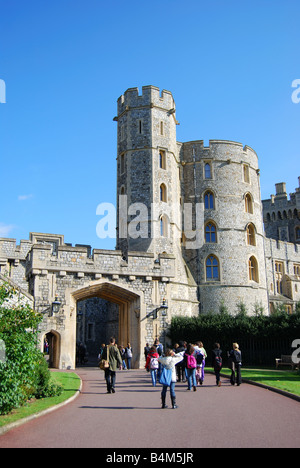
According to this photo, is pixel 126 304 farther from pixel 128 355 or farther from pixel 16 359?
pixel 16 359

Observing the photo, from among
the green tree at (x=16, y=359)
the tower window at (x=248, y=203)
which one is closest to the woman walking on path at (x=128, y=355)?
the green tree at (x=16, y=359)

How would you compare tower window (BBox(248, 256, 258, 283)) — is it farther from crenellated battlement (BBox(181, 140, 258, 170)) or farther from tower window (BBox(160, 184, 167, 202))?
tower window (BBox(160, 184, 167, 202))

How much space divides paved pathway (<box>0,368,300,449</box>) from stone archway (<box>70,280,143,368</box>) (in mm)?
10123

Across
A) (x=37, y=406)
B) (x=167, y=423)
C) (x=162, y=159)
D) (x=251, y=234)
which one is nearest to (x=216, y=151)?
(x=162, y=159)

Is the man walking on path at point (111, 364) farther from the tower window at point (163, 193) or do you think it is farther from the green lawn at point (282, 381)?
the tower window at point (163, 193)

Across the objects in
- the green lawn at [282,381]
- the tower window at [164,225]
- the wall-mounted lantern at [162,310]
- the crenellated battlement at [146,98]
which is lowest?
the green lawn at [282,381]

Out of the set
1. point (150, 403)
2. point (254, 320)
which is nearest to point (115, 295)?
point (254, 320)

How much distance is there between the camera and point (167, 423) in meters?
8.37

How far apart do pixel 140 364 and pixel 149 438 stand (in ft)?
53.4

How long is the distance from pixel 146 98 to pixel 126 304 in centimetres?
1368

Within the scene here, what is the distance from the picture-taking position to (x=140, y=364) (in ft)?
75.4

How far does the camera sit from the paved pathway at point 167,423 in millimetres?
6786

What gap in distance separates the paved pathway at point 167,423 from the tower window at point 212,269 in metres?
18.9

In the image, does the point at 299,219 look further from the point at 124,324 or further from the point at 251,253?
the point at 124,324
